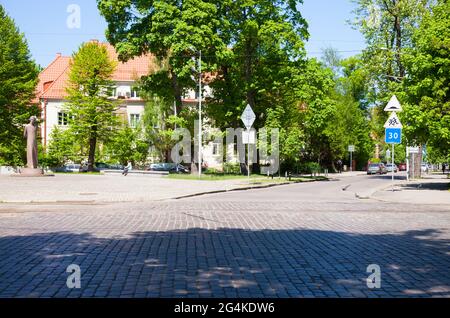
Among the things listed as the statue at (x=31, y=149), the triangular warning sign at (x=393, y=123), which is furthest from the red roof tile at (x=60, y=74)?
the triangular warning sign at (x=393, y=123)

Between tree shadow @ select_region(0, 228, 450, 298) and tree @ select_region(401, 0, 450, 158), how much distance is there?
58.3 ft

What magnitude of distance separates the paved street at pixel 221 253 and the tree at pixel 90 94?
41.8 m

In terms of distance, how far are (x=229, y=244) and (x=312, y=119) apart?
117 ft

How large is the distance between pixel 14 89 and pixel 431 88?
41.2 meters

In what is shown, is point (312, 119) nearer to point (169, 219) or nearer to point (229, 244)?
point (169, 219)

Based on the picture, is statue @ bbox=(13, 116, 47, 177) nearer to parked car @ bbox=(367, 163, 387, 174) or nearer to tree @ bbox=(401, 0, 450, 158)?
tree @ bbox=(401, 0, 450, 158)

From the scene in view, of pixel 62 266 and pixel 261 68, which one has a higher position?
pixel 261 68

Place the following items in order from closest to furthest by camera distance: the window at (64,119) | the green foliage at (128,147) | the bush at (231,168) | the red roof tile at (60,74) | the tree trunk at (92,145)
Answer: the bush at (231,168) → the tree trunk at (92,145) → the window at (64,119) → the green foliage at (128,147) → the red roof tile at (60,74)

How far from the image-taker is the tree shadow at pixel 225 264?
5.59m

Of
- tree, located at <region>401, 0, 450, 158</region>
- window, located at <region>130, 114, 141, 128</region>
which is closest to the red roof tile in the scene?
window, located at <region>130, 114, 141, 128</region>

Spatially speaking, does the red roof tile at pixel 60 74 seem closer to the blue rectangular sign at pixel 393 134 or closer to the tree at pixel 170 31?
the tree at pixel 170 31

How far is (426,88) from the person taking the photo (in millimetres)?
27438

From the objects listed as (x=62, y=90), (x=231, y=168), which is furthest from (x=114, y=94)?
(x=231, y=168)
